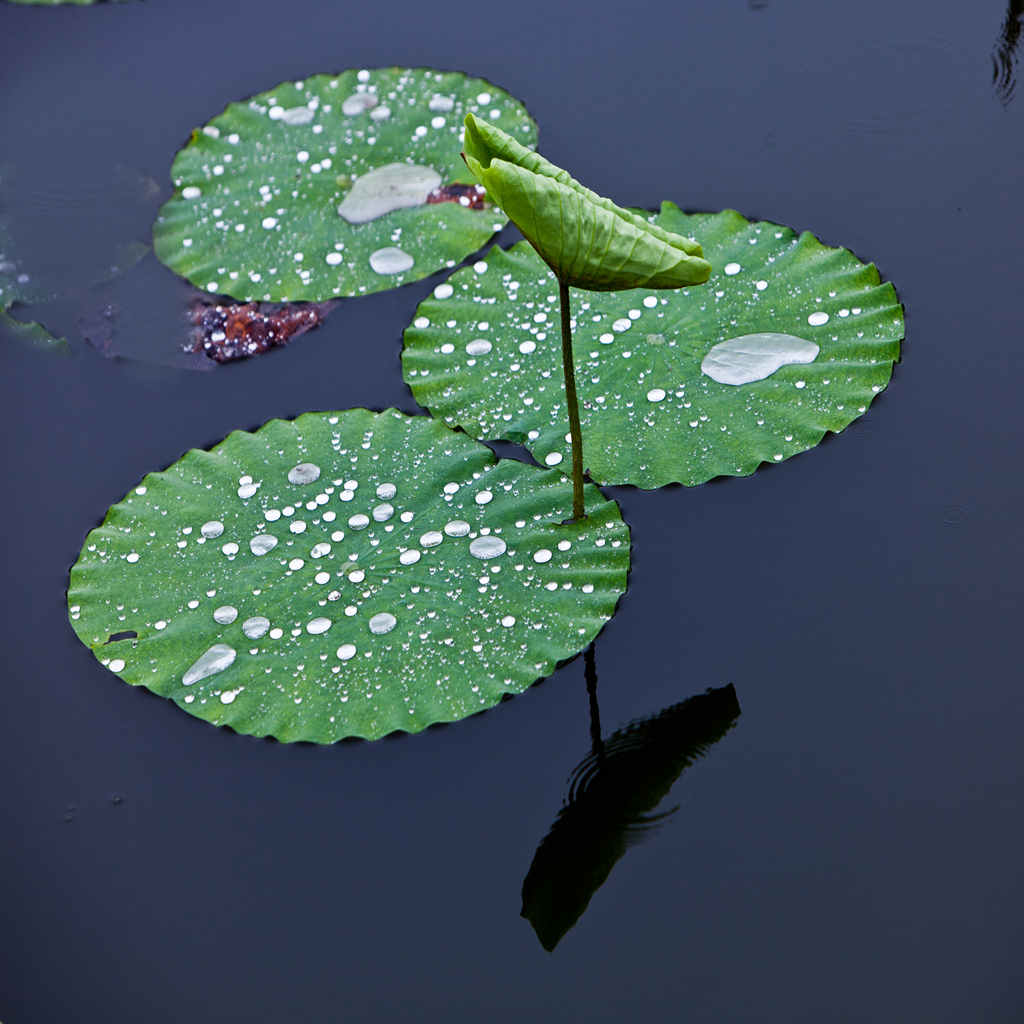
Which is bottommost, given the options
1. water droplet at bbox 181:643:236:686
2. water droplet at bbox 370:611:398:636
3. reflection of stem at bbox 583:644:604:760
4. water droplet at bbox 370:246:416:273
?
reflection of stem at bbox 583:644:604:760

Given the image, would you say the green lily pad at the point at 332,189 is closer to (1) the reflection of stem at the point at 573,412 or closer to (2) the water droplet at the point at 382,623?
(1) the reflection of stem at the point at 573,412

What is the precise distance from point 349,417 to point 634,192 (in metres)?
1.11

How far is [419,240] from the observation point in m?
3.33

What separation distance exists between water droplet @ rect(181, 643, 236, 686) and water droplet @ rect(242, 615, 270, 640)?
0.05 metres

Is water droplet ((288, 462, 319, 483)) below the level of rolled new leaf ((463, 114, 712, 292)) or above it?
below

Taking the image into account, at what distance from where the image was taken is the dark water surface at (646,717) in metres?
2.06

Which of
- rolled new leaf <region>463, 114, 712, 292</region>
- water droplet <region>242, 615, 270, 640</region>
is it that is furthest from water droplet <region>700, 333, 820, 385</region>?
water droplet <region>242, 615, 270, 640</region>

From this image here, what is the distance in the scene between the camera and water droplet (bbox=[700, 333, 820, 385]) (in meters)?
2.84

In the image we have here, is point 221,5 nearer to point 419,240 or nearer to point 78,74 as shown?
point 78,74

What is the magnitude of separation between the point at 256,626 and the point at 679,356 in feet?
3.86

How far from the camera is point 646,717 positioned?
7.75 feet

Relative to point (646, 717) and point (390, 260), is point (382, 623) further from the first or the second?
point (390, 260)

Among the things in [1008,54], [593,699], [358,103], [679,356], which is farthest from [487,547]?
[1008,54]

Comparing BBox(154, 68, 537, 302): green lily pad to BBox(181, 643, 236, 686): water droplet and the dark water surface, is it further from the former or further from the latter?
BBox(181, 643, 236, 686): water droplet
